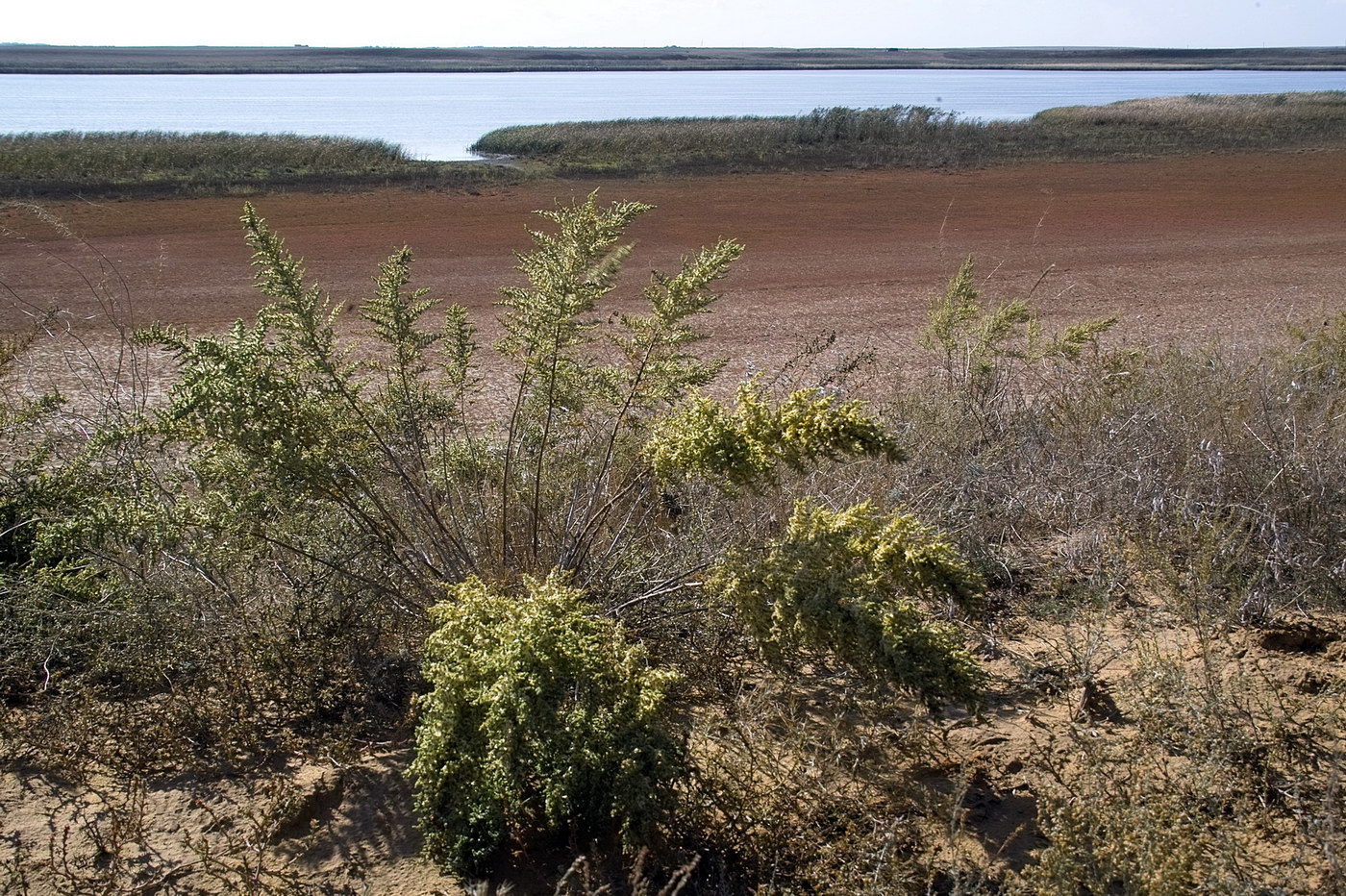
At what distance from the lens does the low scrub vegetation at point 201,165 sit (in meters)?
23.9

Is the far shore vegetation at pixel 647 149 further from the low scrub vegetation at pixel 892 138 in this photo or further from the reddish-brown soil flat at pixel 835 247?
the reddish-brown soil flat at pixel 835 247

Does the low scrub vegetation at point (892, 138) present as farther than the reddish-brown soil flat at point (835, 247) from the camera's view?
Yes

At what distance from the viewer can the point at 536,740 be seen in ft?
8.90

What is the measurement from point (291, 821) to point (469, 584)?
0.92 meters

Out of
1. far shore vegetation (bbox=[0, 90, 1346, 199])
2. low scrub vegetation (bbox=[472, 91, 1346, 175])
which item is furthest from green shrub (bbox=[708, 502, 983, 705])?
low scrub vegetation (bbox=[472, 91, 1346, 175])

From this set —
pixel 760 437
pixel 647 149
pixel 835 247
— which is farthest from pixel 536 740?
pixel 647 149

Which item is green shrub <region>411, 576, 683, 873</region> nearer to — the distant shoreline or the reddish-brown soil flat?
the reddish-brown soil flat

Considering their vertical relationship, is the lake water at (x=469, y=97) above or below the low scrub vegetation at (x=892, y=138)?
above

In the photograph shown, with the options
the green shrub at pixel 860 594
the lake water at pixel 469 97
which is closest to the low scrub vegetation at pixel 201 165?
the lake water at pixel 469 97

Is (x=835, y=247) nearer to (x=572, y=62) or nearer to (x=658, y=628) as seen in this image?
(x=658, y=628)

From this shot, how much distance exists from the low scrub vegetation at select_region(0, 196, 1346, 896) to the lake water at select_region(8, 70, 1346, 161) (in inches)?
1253

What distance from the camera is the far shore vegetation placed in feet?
83.7

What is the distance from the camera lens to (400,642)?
4.02 metres

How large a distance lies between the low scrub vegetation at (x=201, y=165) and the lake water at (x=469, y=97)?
4.41 metres
